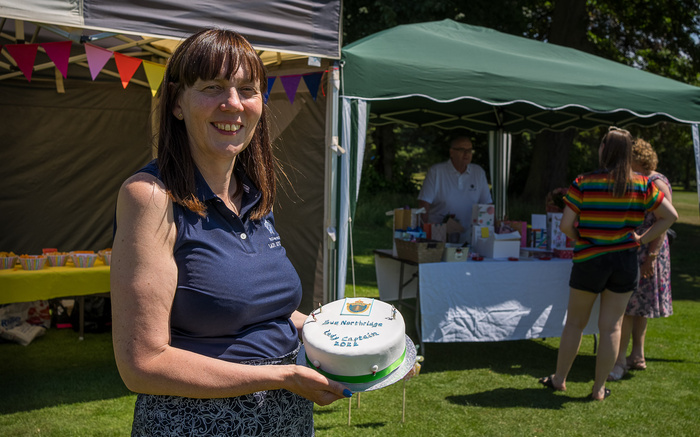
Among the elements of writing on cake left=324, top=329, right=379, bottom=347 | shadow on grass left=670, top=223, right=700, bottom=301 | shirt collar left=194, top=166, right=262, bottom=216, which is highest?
shirt collar left=194, top=166, right=262, bottom=216

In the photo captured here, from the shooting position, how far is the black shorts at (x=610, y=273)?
385 centimetres

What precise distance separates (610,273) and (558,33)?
9.57 m

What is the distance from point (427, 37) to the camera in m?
5.65

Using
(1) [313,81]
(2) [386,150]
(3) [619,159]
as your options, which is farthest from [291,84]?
(2) [386,150]

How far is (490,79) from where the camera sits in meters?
4.74

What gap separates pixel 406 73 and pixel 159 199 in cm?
358

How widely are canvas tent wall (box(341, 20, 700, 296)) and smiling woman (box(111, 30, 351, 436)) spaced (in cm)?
290

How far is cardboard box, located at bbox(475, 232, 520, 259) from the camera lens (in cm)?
500

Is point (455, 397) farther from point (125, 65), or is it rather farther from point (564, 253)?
point (125, 65)

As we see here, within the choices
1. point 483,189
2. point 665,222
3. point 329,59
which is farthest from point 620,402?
point 329,59

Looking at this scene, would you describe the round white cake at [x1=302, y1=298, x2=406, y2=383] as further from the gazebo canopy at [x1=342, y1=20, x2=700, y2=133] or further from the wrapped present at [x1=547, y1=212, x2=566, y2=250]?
the wrapped present at [x1=547, y1=212, x2=566, y2=250]

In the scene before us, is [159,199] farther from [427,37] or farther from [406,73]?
[427,37]

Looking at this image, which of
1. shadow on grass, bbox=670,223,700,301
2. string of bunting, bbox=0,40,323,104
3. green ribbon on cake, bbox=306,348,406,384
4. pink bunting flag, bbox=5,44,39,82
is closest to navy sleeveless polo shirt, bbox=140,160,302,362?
green ribbon on cake, bbox=306,348,406,384

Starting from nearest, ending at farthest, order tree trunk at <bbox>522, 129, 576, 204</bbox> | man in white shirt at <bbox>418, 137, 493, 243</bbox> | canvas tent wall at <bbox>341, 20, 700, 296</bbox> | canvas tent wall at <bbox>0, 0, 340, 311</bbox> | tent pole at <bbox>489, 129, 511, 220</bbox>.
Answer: canvas tent wall at <bbox>0, 0, 340, 311</bbox>, canvas tent wall at <bbox>341, 20, 700, 296</bbox>, man in white shirt at <bbox>418, 137, 493, 243</bbox>, tent pole at <bbox>489, 129, 511, 220</bbox>, tree trunk at <bbox>522, 129, 576, 204</bbox>
